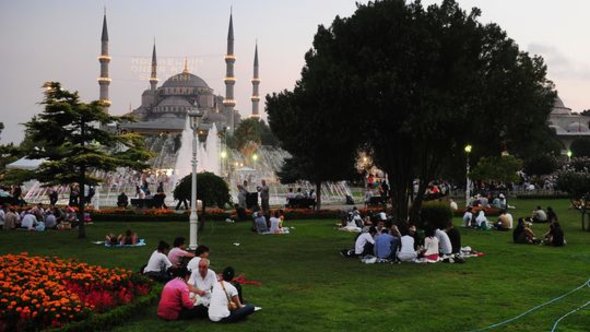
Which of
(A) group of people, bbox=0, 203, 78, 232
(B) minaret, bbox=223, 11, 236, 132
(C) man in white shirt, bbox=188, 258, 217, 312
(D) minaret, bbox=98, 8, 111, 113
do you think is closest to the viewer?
(C) man in white shirt, bbox=188, 258, 217, 312

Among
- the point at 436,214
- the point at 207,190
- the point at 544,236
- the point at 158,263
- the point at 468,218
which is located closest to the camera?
the point at 158,263

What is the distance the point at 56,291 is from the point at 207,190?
12.5 metres

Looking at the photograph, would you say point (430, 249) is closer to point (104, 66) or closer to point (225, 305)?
point (225, 305)

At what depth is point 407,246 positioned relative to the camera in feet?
51.6

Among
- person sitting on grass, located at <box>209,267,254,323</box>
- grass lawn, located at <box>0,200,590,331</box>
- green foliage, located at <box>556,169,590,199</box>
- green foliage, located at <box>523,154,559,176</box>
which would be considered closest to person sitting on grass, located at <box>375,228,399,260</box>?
grass lawn, located at <box>0,200,590,331</box>

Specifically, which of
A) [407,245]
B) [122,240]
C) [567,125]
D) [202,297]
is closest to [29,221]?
[122,240]

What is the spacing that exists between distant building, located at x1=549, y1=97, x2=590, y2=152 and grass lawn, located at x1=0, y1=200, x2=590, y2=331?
74.9m

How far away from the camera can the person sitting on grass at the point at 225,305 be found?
940 centimetres

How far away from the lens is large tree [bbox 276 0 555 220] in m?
18.5

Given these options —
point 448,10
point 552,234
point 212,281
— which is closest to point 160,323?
point 212,281

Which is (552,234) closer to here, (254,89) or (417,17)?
(417,17)

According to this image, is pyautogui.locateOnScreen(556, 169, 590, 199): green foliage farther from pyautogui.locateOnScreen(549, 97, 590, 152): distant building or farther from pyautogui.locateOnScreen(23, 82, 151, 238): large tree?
pyautogui.locateOnScreen(549, 97, 590, 152): distant building

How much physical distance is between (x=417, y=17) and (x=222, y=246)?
9.58 metres

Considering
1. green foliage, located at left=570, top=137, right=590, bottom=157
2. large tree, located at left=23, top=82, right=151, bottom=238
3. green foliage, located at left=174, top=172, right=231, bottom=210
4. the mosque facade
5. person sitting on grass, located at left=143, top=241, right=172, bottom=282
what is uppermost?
the mosque facade
